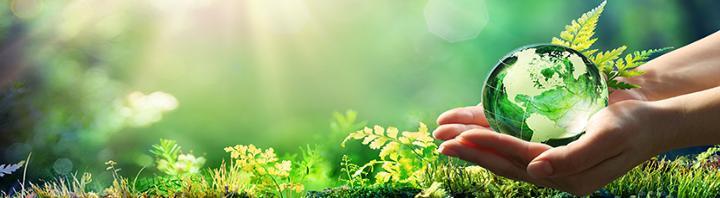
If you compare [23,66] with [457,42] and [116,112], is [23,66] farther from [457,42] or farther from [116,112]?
[457,42]

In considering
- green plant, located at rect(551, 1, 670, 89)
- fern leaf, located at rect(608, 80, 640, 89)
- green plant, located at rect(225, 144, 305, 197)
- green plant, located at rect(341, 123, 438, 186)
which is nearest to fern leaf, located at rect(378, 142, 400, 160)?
green plant, located at rect(341, 123, 438, 186)

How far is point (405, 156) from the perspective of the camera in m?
2.98

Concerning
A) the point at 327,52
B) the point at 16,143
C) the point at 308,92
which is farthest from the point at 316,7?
the point at 16,143

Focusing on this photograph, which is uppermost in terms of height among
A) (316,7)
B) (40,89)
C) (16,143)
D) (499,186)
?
(316,7)

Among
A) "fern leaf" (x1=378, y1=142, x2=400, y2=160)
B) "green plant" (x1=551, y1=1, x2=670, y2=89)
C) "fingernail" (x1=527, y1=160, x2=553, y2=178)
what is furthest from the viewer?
"fern leaf" (x1=378, y1=142, x2=400, y2=160)

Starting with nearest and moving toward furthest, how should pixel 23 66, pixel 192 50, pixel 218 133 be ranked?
pixel 23 66
pixel 218 133
pixel 192 50

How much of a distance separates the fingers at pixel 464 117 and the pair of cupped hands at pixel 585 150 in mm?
471

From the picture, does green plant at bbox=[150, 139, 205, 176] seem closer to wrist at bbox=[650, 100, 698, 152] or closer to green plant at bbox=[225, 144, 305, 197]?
green plant at bbox=[225, 144, 305, 197]

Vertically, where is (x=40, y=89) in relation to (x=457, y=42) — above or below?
below

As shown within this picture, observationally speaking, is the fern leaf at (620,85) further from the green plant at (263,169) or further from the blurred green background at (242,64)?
the blurred green background at (242,64)

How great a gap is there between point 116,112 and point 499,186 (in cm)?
265

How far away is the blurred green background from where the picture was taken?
3896 millimetres

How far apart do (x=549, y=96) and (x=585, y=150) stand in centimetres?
38

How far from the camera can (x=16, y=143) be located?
385 cm
